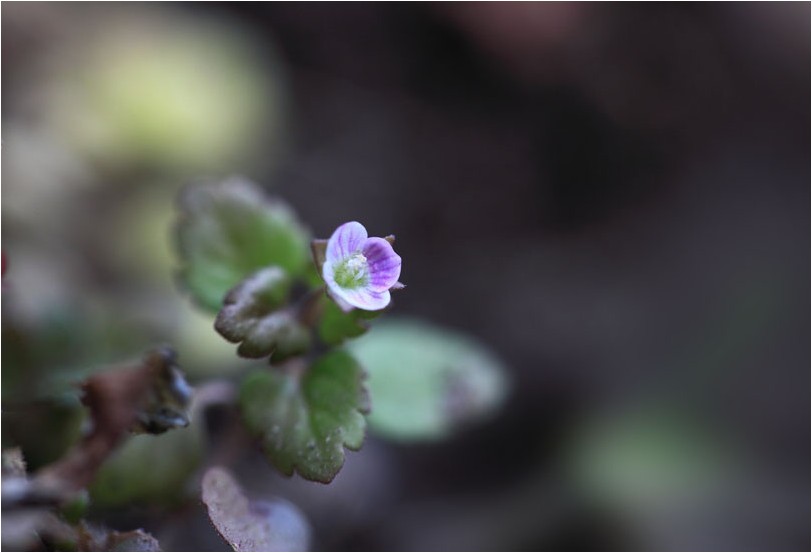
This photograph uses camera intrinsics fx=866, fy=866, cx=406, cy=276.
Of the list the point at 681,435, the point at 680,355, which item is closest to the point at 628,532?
the point at 681,435

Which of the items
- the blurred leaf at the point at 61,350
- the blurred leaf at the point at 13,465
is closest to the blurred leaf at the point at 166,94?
the blurred leaf at the point at 61,350

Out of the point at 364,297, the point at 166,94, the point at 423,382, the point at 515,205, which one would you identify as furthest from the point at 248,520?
the point at 515,205

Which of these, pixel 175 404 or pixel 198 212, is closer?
pixel 175 404

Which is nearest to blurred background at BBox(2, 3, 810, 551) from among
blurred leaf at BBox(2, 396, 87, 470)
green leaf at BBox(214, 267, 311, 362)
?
blurred leaf at BBox(2, 396, 87, 470)

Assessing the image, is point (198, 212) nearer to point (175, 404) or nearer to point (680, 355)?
point (175, 404)

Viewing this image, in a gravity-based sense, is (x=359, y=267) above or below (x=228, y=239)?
below

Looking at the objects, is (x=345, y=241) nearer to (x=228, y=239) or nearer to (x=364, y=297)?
(x=364, y=297)

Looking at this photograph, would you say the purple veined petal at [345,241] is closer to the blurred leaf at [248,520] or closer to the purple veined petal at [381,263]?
the purple veined petal at [381,263]
